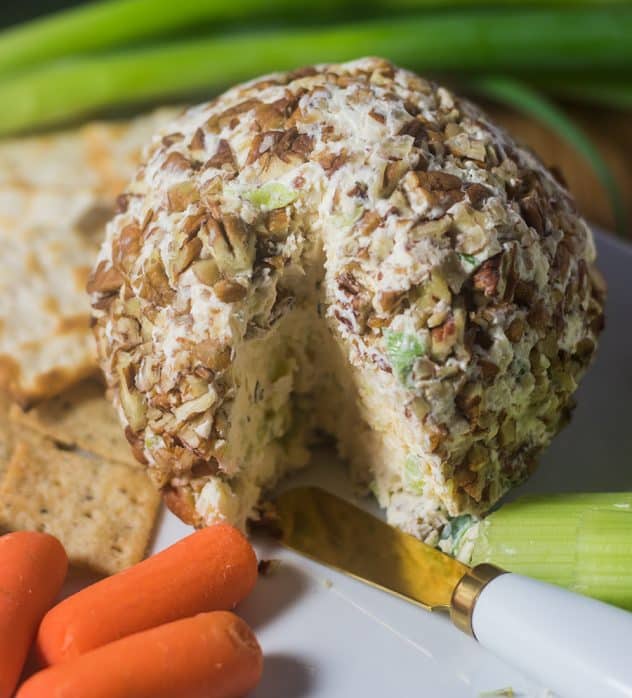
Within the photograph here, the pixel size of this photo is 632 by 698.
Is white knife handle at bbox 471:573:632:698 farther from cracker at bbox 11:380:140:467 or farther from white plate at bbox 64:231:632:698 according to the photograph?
cracker at bbox 11:380:140:467

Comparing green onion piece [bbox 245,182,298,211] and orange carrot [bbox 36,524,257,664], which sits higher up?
green onion piece [bbox 245,182,298,211]

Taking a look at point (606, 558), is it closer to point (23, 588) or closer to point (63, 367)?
point (23, 588)

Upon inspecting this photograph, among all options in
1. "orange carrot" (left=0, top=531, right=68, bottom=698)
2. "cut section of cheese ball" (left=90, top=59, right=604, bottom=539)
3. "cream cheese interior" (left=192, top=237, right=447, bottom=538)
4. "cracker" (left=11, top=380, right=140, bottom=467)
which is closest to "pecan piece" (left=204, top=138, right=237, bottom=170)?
"cut section of cheese ball" (left=90, top=59, right=604, bottom=539)

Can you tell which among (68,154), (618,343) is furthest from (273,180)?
(68,154)

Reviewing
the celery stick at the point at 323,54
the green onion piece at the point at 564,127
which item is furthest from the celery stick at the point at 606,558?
the celery stick at the point at 323,54

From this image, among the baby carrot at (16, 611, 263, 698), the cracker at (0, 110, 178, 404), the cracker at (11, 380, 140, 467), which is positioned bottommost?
the baby carrot at (16, 611, 263, 698)

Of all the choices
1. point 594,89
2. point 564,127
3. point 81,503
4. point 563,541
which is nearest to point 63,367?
point 81,503

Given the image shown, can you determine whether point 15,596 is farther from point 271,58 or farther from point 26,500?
point 271,58

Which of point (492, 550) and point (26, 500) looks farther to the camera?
point (26, 500)
